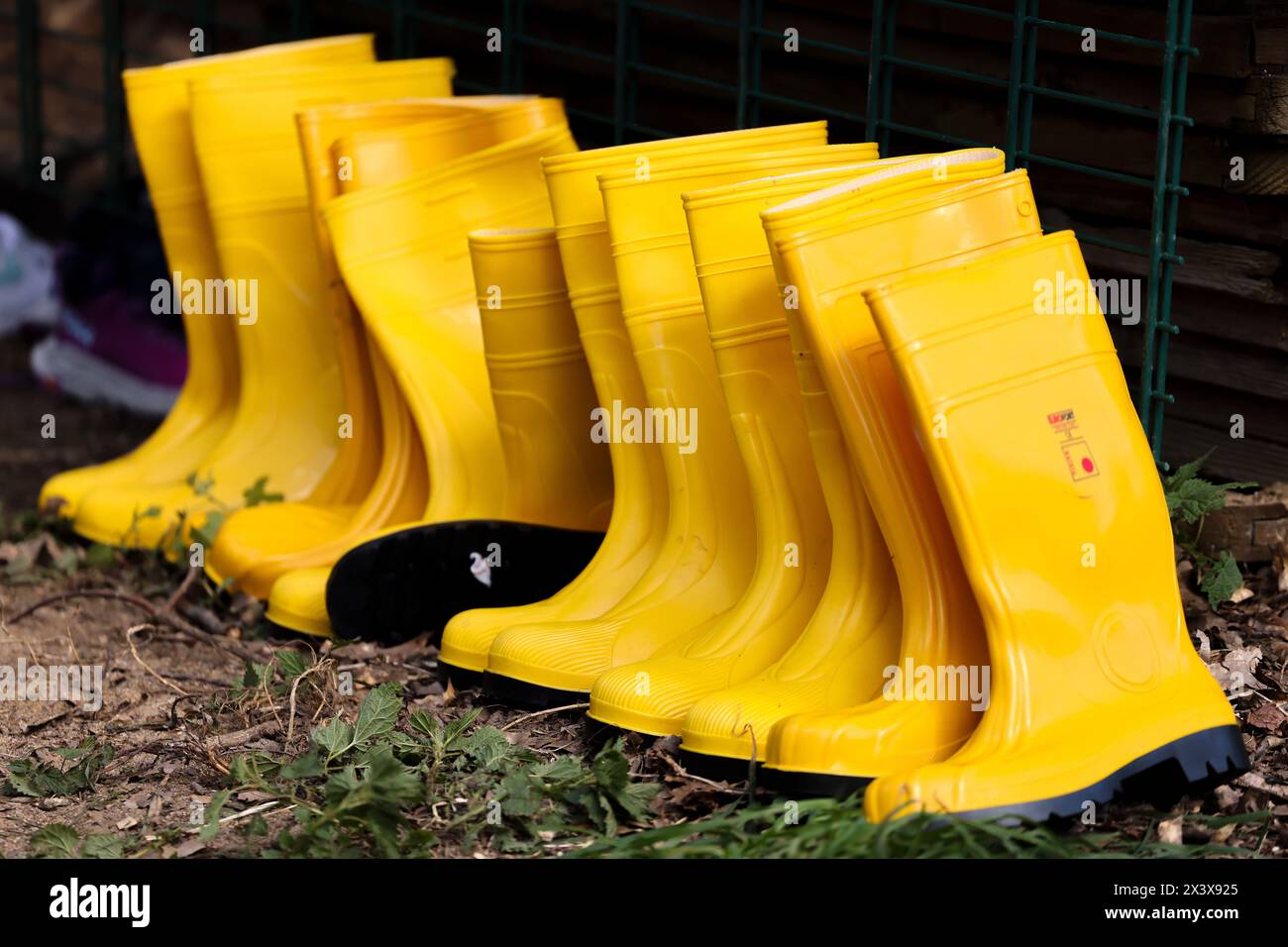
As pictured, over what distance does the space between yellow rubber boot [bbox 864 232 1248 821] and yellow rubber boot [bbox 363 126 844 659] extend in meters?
0.63

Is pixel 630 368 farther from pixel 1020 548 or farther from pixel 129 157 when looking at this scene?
pixel 129 157

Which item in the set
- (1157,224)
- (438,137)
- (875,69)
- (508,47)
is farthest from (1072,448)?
(508,47)

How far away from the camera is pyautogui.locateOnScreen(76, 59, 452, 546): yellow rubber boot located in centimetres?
366

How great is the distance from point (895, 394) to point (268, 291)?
1.80m

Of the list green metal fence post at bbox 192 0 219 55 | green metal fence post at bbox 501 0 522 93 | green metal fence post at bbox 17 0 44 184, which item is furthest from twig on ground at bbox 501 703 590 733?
green metal fence post at bbox 17 0 44 184

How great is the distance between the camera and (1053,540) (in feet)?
7.23

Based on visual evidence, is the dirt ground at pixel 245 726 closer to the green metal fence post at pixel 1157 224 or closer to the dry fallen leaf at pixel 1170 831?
the dry fallen leaf at pixel 1170 831

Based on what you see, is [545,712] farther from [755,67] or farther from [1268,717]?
[755,67]

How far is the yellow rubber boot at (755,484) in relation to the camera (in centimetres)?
246

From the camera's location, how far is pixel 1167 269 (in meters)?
2.87

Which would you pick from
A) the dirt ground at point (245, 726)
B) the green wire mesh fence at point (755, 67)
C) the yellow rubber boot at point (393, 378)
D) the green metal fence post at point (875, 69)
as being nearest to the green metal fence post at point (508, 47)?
the green wire mesh fence at point (755, 67)

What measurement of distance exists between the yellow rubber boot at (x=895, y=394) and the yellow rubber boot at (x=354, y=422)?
1216 mm

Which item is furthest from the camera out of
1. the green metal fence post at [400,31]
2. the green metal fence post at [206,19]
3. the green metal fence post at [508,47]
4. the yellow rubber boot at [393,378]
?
the green metal fence post at [206,19]
